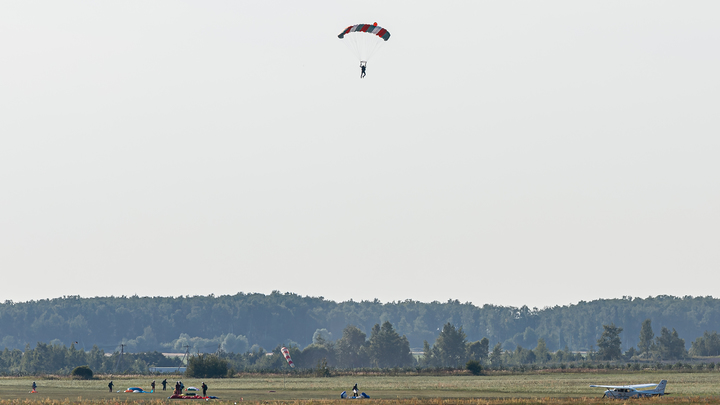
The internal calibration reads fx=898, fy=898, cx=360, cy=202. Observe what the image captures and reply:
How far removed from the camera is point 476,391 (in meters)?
90.8

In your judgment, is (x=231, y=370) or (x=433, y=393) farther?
(x=231, y=370)

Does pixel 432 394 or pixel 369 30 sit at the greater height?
pixel 369 30

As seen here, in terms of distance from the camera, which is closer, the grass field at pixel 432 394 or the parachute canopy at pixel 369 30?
the grass field at pixel 432 394

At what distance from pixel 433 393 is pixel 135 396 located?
28.3 meters

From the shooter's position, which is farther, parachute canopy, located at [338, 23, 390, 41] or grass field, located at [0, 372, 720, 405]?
parachute canopy, located at [338, 23, 390, 41]

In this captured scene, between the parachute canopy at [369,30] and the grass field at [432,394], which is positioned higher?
the parachute canopy at [369,30]

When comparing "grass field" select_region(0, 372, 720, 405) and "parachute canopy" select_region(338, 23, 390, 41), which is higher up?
"parachute canopy" select_region(338, 23, 390, 41)

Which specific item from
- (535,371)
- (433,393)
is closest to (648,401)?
(433,393)

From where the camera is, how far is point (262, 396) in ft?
274

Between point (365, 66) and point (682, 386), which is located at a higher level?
point (365, 66)

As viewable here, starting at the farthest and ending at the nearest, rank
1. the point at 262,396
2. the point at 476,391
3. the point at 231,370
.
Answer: the point at 231,370, the point at 476,391, the point at 262,396

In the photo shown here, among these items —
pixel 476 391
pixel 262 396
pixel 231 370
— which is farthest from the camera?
Result: pixel 231 370

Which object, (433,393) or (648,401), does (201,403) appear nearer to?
(433,393)

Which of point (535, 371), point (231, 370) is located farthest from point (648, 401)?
point (231, 370)
